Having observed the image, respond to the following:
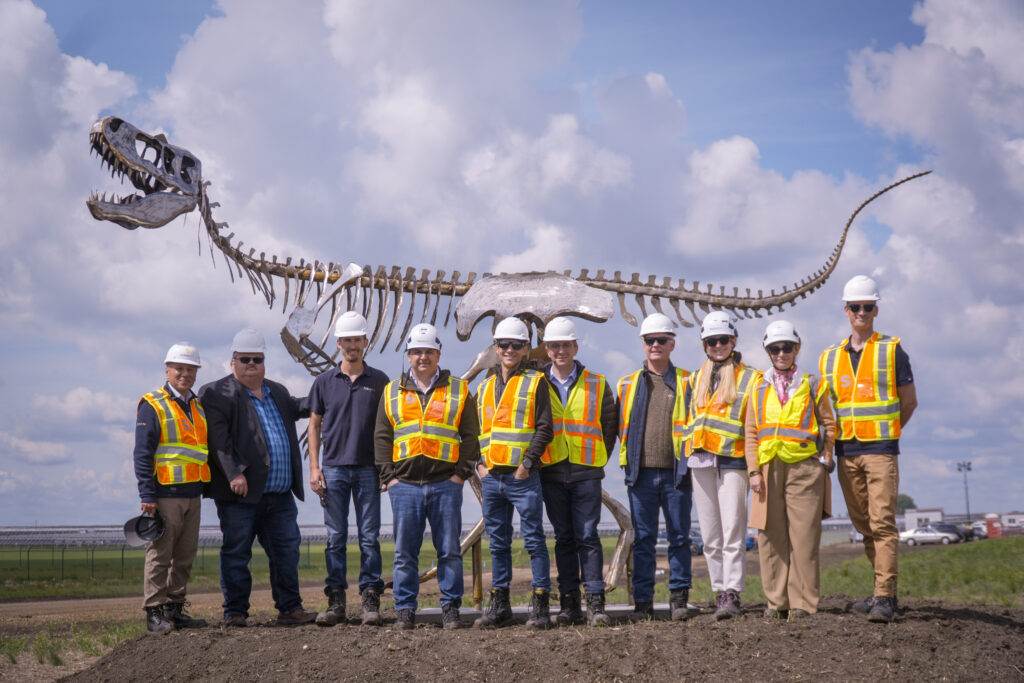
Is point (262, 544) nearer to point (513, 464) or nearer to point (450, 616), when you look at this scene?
point (450, 616)

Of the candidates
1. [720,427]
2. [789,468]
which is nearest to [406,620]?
[720,427]

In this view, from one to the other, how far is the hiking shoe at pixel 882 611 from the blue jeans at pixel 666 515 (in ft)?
5.69

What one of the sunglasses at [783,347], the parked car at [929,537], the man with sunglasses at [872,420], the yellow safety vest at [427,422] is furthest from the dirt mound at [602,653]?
the parked car at [929,537]

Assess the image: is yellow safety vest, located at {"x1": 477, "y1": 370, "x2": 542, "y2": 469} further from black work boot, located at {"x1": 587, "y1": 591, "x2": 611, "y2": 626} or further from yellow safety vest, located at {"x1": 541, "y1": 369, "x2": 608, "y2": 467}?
black work boot, located at {"x1": 587, "y1": 591, "x2": 611, "y2": 626}

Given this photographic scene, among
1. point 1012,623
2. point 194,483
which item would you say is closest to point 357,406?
point 194,483

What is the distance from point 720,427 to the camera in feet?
27.8

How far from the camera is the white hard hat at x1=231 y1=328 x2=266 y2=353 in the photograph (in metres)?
9.19

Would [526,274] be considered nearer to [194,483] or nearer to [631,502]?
[631,502]

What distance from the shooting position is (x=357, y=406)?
8.80 metres

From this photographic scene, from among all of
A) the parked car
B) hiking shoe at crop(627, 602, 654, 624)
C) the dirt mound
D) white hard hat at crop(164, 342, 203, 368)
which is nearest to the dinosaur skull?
white hard hat at crop(164, 342, 203, 368)

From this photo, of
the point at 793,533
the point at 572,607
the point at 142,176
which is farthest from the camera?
the point at 142,176

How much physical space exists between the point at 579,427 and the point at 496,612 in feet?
6.51

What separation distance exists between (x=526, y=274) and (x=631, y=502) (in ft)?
14.5

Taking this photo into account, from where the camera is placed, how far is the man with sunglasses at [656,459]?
28.2ft
